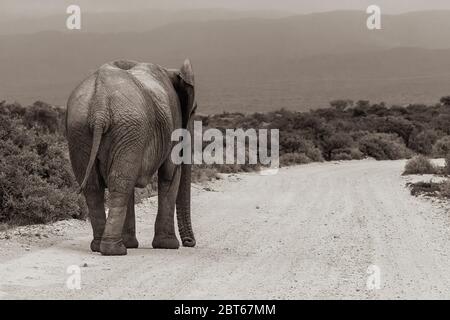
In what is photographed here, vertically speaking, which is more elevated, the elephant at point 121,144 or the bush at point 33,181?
the elephant at point 121,144

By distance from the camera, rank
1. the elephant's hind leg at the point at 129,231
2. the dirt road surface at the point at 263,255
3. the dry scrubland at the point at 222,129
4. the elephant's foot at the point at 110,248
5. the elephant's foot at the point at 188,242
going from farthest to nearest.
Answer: the dry scrubland at the point at 222,129 < the elephant's foot at the point at 188,242 < the elephant's hind leg at the point at 129,231 < the elephant's foot at the point at 110,248 < the dirt road surface at the point at 263,255

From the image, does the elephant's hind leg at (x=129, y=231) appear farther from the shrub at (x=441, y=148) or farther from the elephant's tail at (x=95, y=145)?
the shrub at (x=441, y=148)

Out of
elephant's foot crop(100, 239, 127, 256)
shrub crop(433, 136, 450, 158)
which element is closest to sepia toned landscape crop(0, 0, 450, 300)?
elephant's foot crop(100, 239, 127, 256)

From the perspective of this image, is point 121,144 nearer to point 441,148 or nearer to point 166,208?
point 166,208

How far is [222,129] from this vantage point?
41812 mm

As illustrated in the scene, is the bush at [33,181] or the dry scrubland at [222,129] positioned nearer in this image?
the bush at [33,181]

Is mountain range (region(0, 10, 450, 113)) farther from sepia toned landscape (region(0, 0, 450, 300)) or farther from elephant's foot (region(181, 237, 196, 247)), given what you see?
elephant's foot (region(181, 237, 196, 247))

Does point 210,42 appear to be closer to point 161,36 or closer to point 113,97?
point 161,36

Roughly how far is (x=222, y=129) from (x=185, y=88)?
3006 centimetres

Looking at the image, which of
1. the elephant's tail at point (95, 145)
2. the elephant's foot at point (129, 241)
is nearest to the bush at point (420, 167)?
the elephant's foot at point (129, 241)

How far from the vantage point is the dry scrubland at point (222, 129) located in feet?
44.2

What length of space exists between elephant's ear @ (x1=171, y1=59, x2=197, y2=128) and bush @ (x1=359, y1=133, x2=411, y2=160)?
27565mm

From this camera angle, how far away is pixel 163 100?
433 inches

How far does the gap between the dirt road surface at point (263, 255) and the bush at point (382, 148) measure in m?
19.7
